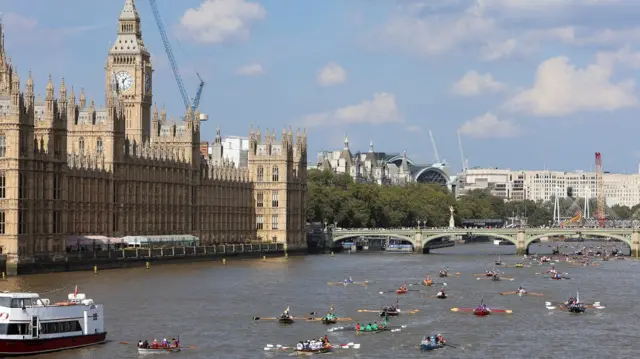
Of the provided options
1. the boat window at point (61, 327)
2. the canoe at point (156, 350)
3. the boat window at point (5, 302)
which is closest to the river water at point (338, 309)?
the canoe at point (156, 350)

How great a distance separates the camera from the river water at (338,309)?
95.2 m

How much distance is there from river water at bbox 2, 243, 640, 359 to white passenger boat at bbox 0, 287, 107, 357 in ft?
3.65

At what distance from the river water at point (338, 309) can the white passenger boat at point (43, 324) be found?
3.65 ft

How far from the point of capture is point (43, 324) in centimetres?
8750

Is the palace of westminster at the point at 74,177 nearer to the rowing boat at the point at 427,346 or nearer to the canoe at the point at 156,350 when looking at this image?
the canoe at the point at 156,350

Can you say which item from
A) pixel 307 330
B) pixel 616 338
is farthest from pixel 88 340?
pixel 616 338

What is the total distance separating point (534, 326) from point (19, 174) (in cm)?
6032

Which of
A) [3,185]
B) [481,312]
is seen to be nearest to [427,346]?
[481,312]

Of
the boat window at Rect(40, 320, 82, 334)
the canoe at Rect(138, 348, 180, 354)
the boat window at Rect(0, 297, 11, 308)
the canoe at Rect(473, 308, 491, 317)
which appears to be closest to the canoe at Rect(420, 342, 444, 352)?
the canoe at Rect(138, 348, 180, 354)

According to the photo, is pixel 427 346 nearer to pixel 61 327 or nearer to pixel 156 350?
pixel 156 350

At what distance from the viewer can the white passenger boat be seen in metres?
85.9

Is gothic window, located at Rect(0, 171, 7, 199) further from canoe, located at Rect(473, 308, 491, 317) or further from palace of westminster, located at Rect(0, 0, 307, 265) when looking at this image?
canoe, located at Rect(473, 308, 491, 317)

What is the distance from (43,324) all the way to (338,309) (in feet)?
A: 123

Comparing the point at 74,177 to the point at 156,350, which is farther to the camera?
the point at 74,177
